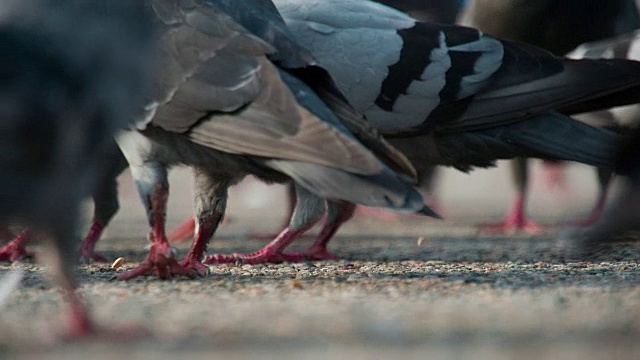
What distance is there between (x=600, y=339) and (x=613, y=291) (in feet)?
3.70

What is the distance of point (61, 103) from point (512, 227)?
5.86 m

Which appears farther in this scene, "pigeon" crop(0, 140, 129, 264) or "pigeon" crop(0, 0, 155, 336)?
"pigeon" crop(0, 140, 129, 264)

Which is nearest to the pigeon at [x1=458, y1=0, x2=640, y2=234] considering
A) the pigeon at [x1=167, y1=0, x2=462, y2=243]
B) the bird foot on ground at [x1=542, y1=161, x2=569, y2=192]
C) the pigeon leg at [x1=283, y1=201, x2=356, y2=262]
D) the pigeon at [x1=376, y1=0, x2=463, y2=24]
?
the pigeon at [x1=167, y1=0, x2=462, y2=243]

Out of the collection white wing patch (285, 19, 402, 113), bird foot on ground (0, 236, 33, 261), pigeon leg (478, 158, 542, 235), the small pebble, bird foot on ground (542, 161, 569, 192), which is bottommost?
bird foot on ground (0, 236, 33, 261)

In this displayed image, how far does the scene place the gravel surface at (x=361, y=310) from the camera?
3336mm

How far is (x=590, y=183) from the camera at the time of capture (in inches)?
555

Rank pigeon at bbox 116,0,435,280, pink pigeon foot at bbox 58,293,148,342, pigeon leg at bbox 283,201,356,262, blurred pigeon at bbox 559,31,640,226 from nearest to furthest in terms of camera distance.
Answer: pink pigeon foot at bbox 58,293,148,342 → pigeon at bbox 116,0,435,280 → pigeon leg at bbox 283,201,356,262 → blurred pigeon at bbox 559,31,640,226

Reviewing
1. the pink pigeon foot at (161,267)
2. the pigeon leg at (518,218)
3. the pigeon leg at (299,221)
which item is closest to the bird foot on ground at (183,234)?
the pigeon leg at (299,221)

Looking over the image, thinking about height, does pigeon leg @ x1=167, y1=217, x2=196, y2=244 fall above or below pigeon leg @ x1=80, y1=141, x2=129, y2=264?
below

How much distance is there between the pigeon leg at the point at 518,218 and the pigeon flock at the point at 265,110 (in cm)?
86

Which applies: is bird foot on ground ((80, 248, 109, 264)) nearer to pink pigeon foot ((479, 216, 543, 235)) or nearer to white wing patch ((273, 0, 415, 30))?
white wing patch ((273, 0, 415, 30))

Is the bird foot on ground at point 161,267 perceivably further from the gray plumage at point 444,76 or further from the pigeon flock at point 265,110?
the gray plumage at point 444,76

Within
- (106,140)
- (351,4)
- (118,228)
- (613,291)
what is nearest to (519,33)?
(351,4)

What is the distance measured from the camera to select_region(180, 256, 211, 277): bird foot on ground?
5.45 meters
